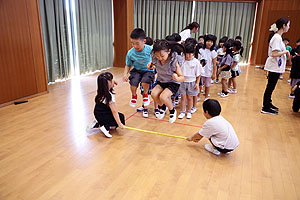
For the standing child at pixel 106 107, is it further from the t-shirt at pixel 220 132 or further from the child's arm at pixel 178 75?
the t-shirt at pixel 220 132

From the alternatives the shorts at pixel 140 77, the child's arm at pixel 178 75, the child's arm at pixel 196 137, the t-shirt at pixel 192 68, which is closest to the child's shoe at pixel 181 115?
the t-shirt at pixel 192 68

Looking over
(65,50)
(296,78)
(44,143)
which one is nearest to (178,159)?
(44,143)

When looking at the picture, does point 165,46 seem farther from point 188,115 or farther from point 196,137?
point 188,115

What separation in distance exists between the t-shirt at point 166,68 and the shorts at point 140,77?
0.27 m

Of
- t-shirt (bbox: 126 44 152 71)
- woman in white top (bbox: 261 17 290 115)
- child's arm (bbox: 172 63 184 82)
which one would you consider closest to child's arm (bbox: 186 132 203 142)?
child's arm (bbox: 172 63 184 82)

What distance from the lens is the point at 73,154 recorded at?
2414 millimetres

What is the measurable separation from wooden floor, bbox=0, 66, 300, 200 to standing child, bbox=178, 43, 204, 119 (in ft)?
0.99

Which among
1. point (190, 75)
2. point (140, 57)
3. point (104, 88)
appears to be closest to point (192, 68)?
point (190, 75)

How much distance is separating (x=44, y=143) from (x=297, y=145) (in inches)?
118

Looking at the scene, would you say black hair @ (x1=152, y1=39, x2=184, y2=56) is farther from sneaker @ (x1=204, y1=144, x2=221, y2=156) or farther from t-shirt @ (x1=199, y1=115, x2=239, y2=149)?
sneaker @ (x1=204, y1=144, x2=221, y2=156)

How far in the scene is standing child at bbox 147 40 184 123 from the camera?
2.50 metres

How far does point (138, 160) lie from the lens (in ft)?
7.64

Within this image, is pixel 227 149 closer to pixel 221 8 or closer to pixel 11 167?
pixel 11 167

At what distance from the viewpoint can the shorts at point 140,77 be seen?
3.09 m
